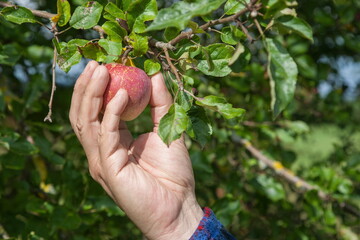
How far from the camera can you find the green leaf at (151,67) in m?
1.14

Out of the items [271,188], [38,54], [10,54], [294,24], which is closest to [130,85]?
[294,24]

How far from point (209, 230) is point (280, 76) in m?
0.53

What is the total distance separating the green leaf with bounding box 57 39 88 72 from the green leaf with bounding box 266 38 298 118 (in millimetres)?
475

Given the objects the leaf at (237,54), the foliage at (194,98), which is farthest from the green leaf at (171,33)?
the leaf at (237,54)

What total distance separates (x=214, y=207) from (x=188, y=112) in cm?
97

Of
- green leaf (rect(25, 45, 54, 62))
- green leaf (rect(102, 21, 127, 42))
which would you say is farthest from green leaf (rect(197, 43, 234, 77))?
green leaf (rect(25, 45, 54, 62))

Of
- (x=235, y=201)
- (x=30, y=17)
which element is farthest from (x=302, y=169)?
(x=30, y=17)

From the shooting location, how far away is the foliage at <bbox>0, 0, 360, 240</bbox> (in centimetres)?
100

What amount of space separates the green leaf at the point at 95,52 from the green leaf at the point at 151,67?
105 mm

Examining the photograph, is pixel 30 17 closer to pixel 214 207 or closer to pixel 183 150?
pixel 183 150

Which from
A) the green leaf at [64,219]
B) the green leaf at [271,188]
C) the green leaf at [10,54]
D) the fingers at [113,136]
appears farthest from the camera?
the green leaf at [271,188]

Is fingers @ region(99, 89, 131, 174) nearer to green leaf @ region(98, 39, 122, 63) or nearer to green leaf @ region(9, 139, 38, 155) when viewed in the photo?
green leaf @ region(98, 39, 122, 63)

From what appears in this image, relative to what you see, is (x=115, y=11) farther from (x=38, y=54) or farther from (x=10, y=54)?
(x=38, y=54)

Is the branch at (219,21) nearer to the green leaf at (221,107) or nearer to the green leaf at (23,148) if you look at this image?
the green leaf at (221,107)
